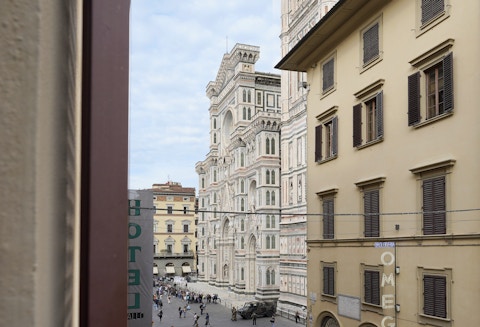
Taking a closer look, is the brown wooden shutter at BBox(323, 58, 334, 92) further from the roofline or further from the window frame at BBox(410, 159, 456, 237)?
the window frame at BBox(410, 159, 456, 237)

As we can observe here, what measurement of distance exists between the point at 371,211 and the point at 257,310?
28.5 meters

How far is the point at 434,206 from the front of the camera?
12.6 metres

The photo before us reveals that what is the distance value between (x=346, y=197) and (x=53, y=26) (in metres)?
16.9

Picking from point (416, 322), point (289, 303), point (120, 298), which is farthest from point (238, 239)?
point (120, 298)

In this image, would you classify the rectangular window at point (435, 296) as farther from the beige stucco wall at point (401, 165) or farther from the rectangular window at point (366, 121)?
the rectangular window at point (366, 121)

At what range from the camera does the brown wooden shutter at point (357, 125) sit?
1639 centimetres

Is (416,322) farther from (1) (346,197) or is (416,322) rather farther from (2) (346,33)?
(2) (346,33)

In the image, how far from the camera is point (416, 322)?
1320cm

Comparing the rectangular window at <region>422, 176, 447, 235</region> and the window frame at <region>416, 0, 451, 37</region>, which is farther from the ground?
the window frame at <region>416, 0, 451, 37</region>

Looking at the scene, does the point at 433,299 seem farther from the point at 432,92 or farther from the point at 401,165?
the point at 432,92

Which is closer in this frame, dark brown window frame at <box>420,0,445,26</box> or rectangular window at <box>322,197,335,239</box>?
dark brown window frame at <box>420,0,445,26</box>

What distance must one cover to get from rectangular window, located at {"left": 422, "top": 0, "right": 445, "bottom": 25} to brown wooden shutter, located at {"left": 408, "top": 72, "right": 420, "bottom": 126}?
4.79ft

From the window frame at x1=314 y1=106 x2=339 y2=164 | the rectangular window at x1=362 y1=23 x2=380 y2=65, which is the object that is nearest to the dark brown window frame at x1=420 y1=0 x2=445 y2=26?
the rectangular window at x1=362 y1=23 x2=380 y2=65

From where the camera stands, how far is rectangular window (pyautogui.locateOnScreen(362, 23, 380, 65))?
623 inches
